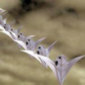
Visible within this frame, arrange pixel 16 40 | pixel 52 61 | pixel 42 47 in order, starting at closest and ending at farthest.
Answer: pixel 52 61 → pixel 42 47 → pixel 16 40

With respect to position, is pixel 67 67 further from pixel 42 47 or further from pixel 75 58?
pixel 42 47

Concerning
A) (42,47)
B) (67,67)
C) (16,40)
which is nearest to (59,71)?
(67,67)

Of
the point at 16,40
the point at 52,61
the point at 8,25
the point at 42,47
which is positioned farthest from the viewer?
the point at 8,25

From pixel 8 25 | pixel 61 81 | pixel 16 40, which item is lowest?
pixel 61 81

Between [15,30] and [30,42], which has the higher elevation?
[15,30]

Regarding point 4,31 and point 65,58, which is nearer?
point 65,58

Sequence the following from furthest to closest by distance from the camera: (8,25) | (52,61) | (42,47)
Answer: (8,25) → (42,47) → (52,61)

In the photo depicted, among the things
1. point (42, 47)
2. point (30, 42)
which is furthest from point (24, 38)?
point (42, 47)

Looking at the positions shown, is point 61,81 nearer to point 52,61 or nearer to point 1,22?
point 52,61

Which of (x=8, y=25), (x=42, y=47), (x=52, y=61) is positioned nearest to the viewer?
(x=52, y=61)
